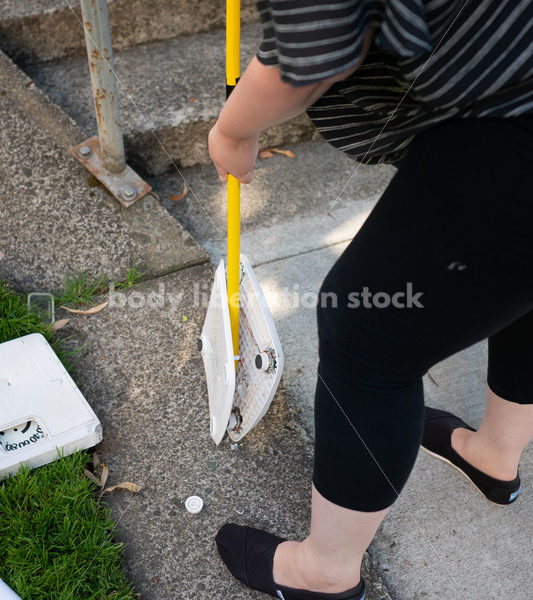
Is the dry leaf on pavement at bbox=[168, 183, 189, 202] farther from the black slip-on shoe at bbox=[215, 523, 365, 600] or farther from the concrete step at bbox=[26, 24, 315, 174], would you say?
the black slip-on shoe at bbox=[215, 523, 365, 600]

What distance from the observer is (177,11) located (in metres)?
3.00

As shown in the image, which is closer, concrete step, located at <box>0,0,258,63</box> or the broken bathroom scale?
the broken bathroom scale

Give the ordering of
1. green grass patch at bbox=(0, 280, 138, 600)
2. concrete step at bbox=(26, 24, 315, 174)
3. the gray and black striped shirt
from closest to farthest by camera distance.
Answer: the gray and black striped shirt → green grass patch at bbox=(0, 280, 138, 600) → concrete step at bbox=(26, 24, 315, 174)

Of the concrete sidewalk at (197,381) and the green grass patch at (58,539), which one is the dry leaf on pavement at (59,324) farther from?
the green grass patch at (58,539)

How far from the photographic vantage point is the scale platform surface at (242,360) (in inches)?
62.8

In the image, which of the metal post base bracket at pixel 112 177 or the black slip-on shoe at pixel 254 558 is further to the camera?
the metal post base bracket at pixel 112 177

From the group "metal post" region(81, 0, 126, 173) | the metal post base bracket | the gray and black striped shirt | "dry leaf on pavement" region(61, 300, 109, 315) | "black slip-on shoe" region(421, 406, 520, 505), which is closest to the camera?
the gray and black striped shirt

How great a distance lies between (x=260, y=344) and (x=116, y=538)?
624 mm

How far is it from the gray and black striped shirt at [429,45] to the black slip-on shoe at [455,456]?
1169mm

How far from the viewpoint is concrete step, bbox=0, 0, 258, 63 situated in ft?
8.98

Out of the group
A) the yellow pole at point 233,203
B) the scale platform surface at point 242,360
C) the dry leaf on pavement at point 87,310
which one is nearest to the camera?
the yellow pole at point 233,203

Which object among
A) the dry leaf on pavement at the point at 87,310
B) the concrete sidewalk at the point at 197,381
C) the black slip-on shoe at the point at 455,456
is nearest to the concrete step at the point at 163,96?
the concrete sidewalk at the point at 197,381

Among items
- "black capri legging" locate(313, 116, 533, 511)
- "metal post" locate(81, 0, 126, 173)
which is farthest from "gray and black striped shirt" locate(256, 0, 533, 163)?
"metal post" locate(81, 0, 126, 173)

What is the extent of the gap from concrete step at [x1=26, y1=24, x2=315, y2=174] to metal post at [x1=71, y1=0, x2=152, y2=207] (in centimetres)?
27
